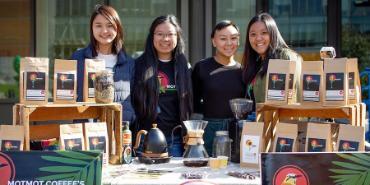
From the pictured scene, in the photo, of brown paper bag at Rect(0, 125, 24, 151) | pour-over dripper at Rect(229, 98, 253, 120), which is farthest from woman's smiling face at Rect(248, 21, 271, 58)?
brown paper bag at Rect(0, 125, 24, 151)

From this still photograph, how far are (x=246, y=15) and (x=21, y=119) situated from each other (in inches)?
184

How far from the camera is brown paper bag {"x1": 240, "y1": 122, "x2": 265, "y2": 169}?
2723 mm

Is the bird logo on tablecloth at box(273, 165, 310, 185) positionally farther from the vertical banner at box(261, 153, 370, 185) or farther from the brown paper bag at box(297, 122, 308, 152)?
the brown paper bag at box(297, 122, 308, 152)

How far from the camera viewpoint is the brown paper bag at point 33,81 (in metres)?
2.63

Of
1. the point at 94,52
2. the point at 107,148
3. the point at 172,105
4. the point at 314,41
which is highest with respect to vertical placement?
the point at 314,41

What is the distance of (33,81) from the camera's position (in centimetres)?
265

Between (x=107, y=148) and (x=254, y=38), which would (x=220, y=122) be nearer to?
(x=254, y=38)

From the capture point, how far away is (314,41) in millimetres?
6781

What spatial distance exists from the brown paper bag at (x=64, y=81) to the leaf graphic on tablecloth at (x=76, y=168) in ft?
1.59

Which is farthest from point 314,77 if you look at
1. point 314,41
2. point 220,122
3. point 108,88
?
point 314,41

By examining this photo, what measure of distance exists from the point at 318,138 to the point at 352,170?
377 millimetres

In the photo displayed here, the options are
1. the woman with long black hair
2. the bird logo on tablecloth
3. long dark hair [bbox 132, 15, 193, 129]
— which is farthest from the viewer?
long dark hair [bbox 132, 15, 193, 129]

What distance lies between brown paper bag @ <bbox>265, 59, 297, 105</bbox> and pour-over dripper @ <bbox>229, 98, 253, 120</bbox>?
24 cm

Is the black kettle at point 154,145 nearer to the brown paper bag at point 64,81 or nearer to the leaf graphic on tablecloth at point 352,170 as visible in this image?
the brown paper bag at point 64,81
